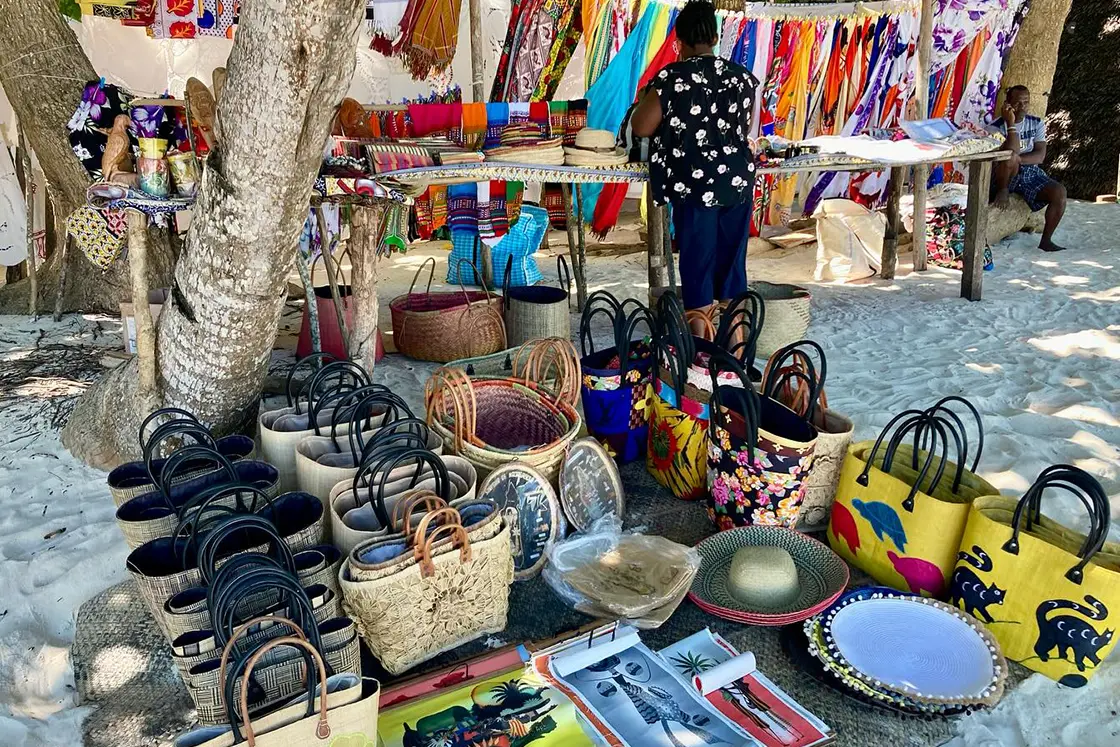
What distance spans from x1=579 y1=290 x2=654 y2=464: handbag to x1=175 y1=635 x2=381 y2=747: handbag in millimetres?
1621

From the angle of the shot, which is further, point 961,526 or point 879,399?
point 879,399

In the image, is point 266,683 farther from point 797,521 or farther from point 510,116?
point 510,116

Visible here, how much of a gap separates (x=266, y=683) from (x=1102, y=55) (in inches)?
441

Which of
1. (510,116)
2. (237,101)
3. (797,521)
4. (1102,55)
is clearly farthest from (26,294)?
(1102,55)

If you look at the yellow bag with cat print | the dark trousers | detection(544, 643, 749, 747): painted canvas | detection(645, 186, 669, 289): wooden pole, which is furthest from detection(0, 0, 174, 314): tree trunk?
the yellow bag with cat print

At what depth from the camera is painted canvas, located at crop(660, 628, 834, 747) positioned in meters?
1.80

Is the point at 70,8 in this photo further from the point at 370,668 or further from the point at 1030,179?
the point at 1030,179

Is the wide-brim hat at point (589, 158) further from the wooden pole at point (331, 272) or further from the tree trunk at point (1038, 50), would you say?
the tree trunk at point (1038, 50)

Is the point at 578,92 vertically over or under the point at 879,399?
over

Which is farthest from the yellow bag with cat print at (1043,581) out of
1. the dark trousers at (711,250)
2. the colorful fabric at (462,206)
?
the colorful fabric at (462,206)

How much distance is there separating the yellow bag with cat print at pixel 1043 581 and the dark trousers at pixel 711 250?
7.25 ft

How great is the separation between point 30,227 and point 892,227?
21.0ft

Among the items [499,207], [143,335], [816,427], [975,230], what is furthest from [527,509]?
[975,230]

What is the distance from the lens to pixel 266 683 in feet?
5.21
